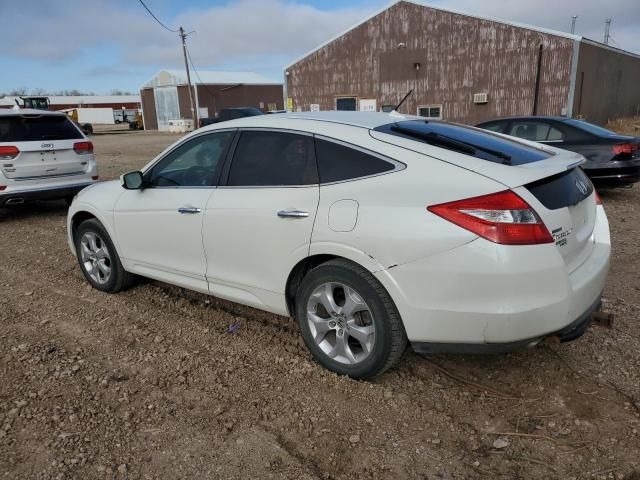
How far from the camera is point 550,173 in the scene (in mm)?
2842

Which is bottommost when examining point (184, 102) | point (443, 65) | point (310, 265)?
point (310, 265)

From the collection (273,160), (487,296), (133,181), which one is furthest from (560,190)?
(133,181)

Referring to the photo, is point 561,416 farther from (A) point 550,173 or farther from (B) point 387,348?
(A) point 550,173

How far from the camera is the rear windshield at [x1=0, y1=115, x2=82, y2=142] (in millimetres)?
7836

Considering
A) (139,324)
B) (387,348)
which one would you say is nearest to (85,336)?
(139,324)

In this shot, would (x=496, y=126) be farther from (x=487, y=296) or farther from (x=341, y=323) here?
(x=487, y=296)

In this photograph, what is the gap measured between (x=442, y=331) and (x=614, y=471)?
994mm

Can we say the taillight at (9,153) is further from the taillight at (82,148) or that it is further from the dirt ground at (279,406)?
the dirt ground at (279,406)

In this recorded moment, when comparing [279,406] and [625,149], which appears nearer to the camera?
[279,406]

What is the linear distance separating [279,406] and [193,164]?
2.04 metres

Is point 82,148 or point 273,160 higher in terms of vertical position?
point 273,160

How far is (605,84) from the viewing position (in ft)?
84.9

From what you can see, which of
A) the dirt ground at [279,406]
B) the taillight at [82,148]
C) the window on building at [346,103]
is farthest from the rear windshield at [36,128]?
the window on building at [346,103]

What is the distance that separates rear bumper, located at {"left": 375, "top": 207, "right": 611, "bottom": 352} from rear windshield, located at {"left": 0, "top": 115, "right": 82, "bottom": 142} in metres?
7.23
